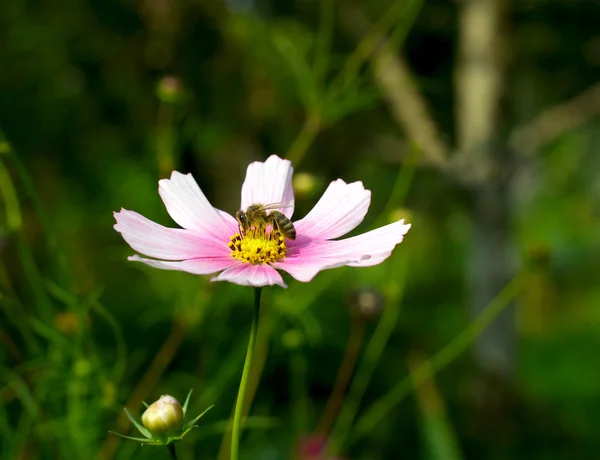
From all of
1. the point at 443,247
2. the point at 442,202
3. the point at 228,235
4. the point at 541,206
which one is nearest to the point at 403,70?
the point at 442,202

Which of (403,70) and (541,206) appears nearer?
(403,70)

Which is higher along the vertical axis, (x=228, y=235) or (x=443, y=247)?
(x=443, y=247)

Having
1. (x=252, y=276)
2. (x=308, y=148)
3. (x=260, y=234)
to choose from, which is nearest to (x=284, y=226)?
(x=260, y=234)

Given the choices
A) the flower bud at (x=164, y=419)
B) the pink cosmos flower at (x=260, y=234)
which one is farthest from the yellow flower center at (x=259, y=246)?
the flower bud at (x=164, y=419)

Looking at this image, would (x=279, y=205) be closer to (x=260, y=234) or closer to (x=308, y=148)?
(x=260, y=234)

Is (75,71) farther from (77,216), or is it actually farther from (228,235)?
(228,235)
